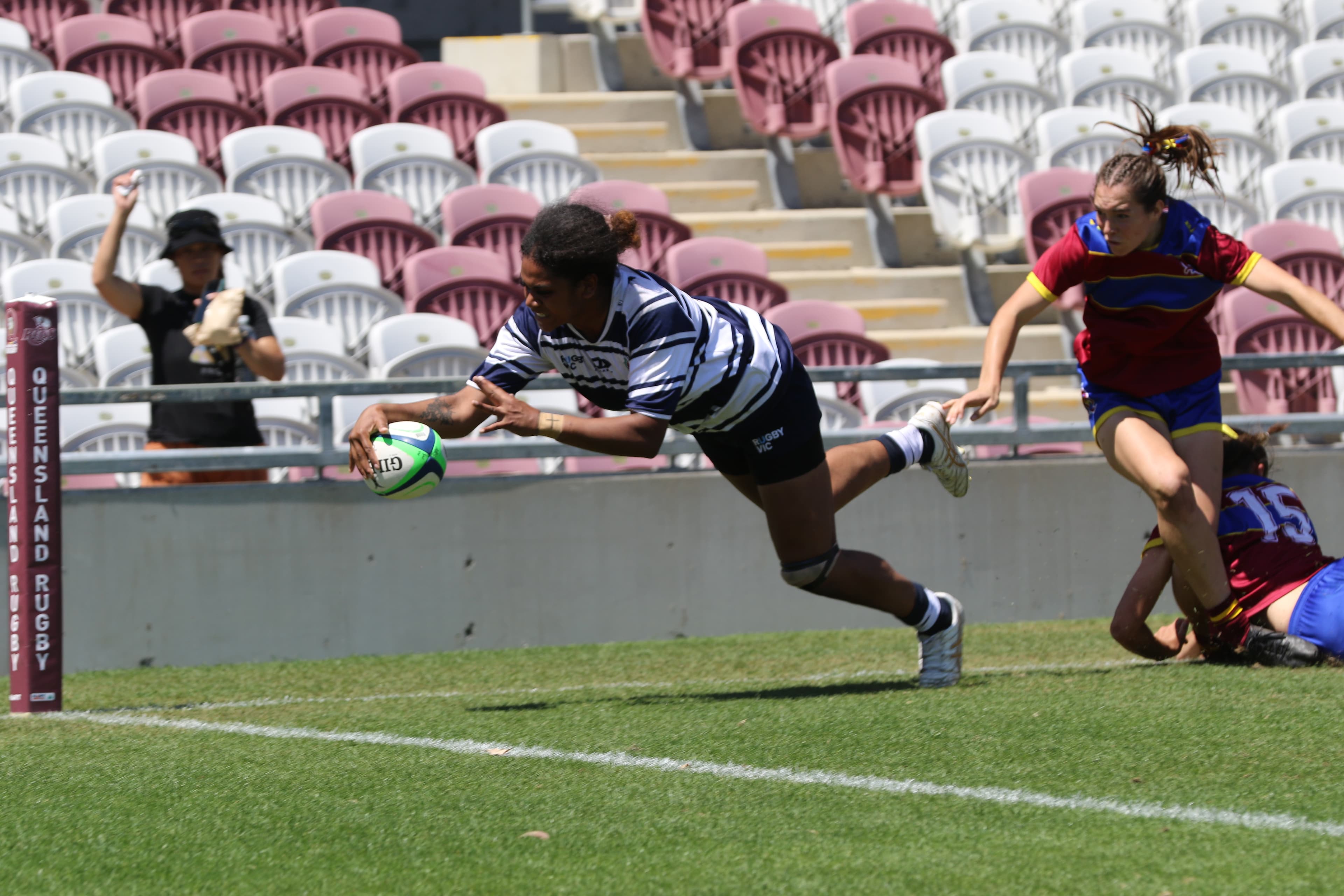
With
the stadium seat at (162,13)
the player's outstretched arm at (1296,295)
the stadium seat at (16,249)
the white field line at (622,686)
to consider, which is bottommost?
the white field line at (622,686)

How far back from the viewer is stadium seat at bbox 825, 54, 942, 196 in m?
11.8

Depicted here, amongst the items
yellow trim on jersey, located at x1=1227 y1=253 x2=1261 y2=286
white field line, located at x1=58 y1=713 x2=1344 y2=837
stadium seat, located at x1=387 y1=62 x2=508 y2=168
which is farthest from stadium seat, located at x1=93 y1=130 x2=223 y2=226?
yellow trim on jersey, located at x1=1227 y1=253 x2=1261 y2=286

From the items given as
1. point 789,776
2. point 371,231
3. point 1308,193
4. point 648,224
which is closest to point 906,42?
point 1308,193

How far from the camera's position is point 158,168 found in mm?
10820

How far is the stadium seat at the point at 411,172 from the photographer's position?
37.1 ft

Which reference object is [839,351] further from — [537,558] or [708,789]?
[708,789]

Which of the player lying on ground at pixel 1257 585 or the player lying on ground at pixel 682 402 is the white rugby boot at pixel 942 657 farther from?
the player lying on ground at pixel 1257 585

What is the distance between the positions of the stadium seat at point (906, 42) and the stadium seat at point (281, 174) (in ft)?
16.5

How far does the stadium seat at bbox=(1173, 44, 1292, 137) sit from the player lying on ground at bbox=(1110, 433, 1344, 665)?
336 inches

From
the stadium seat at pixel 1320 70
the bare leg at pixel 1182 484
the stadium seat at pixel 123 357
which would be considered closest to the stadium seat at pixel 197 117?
the stadium seat at pixel 123 357

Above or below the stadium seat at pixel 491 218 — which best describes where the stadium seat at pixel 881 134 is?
above

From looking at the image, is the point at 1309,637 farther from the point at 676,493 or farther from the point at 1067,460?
the point at 676,493

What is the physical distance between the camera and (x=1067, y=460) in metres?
7.68

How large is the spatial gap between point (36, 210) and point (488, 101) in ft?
12.8
